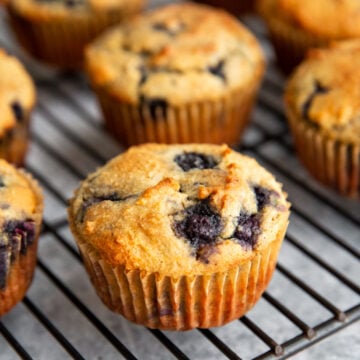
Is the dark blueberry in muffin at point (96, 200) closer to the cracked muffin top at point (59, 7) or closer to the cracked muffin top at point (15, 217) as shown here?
the cracked muffin top at point (15, 217)

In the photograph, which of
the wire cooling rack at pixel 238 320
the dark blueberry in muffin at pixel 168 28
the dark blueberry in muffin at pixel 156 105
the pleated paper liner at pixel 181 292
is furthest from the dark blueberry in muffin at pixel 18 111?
the pleated paper liner at pixel 181 292

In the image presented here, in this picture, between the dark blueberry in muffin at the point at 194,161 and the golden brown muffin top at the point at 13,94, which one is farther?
the golden brown muffin top at the point at 13,94

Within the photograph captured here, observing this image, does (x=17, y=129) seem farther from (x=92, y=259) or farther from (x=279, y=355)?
(x=279, y=355)

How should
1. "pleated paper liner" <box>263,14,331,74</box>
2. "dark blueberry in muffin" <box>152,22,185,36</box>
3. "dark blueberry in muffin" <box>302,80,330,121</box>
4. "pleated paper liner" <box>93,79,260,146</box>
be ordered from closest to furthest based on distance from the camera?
"dark blueberry in muffin" <box>302,80,330,121</box>
"pleated paper liner" <box>93,79,260,146</box>
"dark blueberry in muffin" <box>152,22,185,36</box>
"pleated paper liner" <box>263,14,331,74</box>

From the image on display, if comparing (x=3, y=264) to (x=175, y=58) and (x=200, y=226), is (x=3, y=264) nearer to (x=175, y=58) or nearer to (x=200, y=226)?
(x=200, y=226)

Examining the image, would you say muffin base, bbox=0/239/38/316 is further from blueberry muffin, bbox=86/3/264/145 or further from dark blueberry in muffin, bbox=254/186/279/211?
blueberry muffin, bbox=86/3/264/145

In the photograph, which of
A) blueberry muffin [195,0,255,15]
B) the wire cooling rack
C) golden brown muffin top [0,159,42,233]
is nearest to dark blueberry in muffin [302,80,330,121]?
the wire cooling rack

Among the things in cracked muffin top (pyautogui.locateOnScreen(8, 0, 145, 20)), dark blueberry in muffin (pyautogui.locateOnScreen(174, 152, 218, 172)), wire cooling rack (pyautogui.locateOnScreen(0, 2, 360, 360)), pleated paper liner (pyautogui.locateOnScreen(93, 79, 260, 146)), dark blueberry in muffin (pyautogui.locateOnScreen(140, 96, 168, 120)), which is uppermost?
dark blueberry in muffin (pyautogui.locateOnScreen(174, 152, 218, 172))
